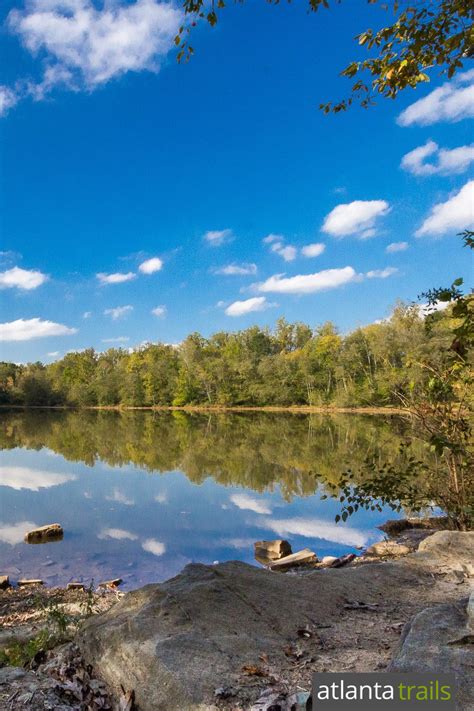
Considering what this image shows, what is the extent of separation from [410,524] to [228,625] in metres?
9.31

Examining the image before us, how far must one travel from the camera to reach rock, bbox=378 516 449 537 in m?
11.0

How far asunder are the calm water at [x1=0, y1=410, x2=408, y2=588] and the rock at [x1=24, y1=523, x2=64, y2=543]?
0.23m

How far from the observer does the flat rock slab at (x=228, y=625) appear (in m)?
2.75

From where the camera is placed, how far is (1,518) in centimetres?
1420

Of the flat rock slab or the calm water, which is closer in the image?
the flat rock slab

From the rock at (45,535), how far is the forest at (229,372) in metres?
40.3

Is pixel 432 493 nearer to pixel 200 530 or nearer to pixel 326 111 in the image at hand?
pixel 326 111

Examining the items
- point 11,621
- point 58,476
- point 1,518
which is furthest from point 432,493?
point 58,476

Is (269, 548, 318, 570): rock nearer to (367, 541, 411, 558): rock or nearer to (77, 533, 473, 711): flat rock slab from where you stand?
(367, 541, 411, 558): rock

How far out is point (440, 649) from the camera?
2.46 metres

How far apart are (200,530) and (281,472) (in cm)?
825

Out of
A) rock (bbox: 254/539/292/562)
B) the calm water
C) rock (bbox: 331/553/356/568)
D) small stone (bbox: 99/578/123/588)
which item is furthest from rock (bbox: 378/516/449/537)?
small stone (bbox: 99/578/123/588)

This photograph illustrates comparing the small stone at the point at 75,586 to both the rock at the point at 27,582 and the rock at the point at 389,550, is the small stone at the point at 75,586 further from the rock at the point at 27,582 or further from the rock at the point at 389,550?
the rock at the point at 389,550

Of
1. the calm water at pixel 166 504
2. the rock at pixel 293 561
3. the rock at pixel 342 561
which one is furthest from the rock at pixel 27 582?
the rock at pixel 342 561
